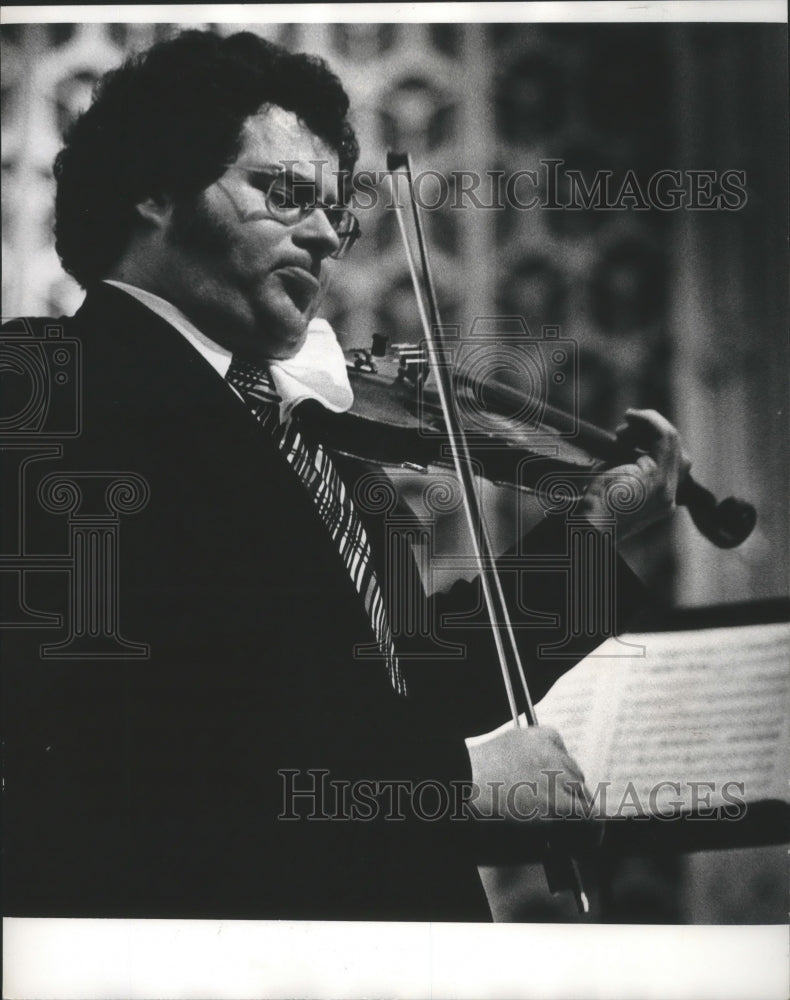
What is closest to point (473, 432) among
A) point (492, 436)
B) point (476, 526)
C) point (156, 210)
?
point (492, 436)

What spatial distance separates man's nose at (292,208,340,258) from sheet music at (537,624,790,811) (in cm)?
142

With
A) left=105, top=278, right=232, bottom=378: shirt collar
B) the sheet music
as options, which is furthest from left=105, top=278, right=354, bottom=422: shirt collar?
the sheet music

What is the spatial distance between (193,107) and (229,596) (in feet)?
4.69

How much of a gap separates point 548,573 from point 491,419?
478mm

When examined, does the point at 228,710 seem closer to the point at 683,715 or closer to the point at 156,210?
the point at 683,715

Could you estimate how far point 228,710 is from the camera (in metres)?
2.91

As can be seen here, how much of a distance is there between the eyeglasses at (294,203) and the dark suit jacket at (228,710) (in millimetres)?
500

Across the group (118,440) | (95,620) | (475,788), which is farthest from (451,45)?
(475,788)

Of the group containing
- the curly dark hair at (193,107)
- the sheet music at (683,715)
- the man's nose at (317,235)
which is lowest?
the sheet music at (683,715)

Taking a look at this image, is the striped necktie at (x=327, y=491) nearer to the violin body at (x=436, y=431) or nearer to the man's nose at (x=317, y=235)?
the violin body at (x=436, y=431)

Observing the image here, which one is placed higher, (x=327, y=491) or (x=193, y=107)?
(x=193, y=107)

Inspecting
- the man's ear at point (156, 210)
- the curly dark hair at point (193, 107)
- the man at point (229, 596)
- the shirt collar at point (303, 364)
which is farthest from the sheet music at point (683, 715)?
the man's ear at point (156, 210)

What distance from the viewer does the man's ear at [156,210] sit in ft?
9.73

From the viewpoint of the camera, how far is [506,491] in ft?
9.66
